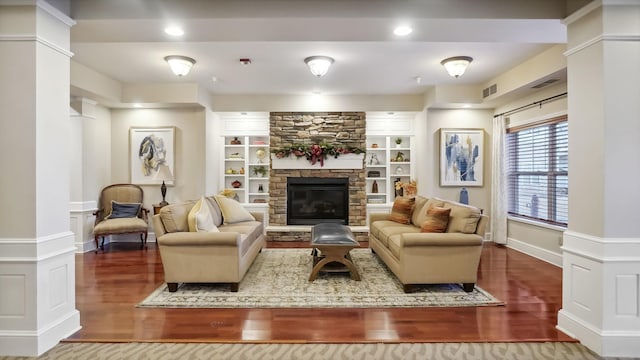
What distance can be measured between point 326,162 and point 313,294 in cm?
376

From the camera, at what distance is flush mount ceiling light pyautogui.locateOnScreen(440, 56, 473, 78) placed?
463cm

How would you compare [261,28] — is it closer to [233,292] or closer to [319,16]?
[319,16]

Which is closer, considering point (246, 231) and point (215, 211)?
point (246, 231)

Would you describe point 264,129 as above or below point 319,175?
above

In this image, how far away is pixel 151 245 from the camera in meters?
6.32

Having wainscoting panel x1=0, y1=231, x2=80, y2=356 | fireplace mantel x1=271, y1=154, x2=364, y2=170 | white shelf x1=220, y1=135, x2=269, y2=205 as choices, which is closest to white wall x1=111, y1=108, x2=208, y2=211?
white shelf x1=220, y1=135, x2=269, y2=205

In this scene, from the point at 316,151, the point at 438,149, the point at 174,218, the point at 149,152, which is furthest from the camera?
the point at 316,151

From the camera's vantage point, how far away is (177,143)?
6.57 metres

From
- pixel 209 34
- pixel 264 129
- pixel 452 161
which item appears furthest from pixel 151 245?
pixel 452 161

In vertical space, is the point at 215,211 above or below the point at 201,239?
above

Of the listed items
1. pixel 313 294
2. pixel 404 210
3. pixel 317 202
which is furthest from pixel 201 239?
pixel 317 202

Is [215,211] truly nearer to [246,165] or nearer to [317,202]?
[246,165]

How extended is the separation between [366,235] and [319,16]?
4707 mm

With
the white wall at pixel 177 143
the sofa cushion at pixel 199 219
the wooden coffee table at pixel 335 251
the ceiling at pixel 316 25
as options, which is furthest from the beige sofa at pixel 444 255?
the white wall at pixel 177 143
